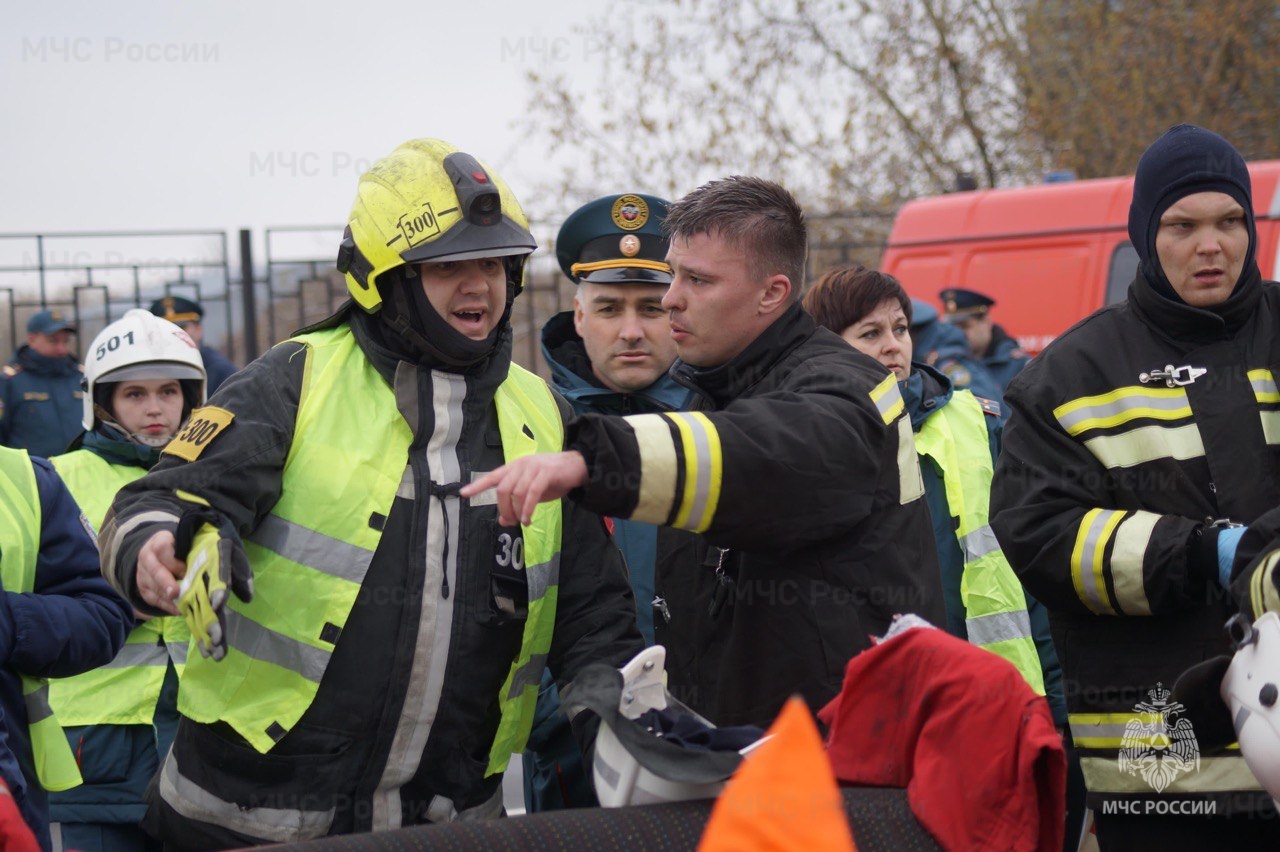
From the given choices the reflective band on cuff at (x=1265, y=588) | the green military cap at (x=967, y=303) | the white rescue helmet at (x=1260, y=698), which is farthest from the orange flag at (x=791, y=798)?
the green military cap at (x=967, y=303)

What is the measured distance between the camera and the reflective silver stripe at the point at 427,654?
273 cm

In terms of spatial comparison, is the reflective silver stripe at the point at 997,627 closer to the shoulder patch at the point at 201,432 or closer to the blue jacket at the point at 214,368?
the shoulder patch at the point at 201,432

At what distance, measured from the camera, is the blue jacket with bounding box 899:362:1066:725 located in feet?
14.1

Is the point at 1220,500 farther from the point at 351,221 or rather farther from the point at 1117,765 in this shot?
the point at 351,221

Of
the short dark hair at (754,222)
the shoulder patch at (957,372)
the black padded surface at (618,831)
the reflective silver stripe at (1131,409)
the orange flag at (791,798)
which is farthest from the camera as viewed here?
the shoulder patch at (957,372)

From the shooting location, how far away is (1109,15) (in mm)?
14859

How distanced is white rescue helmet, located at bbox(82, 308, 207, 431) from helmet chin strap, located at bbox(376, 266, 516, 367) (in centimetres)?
205

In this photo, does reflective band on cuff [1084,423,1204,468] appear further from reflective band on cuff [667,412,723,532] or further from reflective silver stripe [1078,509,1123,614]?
reflective band on cuff [667,412,723,532]

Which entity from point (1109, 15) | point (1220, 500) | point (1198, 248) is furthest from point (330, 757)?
point (1109, 15)

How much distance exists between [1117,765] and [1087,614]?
12.9 inches

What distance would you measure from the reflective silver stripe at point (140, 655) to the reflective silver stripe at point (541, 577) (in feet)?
6.23

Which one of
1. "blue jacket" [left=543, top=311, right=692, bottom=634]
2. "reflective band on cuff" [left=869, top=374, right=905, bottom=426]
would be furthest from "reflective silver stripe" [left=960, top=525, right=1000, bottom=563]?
"reflective band on cuff" [left=869, top=374, right=905, bottom=426]

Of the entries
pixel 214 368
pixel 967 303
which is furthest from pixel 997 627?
pixel 214 368

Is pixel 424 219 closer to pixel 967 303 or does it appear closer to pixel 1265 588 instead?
pixel 1265 588
